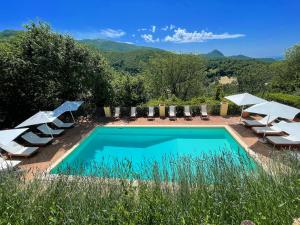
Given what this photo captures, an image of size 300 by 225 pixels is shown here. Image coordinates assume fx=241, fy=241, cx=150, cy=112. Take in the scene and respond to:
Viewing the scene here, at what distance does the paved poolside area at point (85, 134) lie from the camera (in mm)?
8758

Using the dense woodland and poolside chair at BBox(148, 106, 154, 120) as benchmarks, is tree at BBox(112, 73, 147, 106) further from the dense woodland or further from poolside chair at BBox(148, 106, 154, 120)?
poolside chair at BBox(148, 106, 154, 120)

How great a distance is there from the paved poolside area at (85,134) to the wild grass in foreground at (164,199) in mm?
2478

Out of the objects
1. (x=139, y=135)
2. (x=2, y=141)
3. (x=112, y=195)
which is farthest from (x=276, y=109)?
(x=2, y=141)

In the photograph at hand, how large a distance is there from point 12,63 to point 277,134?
42.7ft

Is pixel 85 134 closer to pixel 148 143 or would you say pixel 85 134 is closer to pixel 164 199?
pixel 148 143

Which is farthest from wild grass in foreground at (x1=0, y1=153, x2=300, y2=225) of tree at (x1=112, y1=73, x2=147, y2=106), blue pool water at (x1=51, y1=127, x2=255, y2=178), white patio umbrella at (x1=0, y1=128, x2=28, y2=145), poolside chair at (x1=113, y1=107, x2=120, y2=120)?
tree at (x1=112, y1=73, x2=147, y2=106)

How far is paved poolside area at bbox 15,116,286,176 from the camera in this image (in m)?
8.76

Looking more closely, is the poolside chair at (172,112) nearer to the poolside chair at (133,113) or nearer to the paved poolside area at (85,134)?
the paved poolside area at (85,134)

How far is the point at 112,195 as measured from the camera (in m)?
4.02

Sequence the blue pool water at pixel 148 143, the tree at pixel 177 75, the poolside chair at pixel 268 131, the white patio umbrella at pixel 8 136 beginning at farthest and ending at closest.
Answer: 1. the tree at pixel 177 75
2. the poolside chair at pixel 268 131
3. the blue pool water at pixel 148 143
4. the white patio umbrella at pixel 8 136

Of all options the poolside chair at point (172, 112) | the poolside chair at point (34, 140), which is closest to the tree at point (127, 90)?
the poolside chair at point (172, 112)

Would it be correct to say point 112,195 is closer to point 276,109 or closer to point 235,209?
point 235,209

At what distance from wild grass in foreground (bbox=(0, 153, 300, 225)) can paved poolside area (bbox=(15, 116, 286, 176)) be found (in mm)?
2478

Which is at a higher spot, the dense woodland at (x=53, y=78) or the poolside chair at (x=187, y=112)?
the dense woodland at (x=53, y=78)
